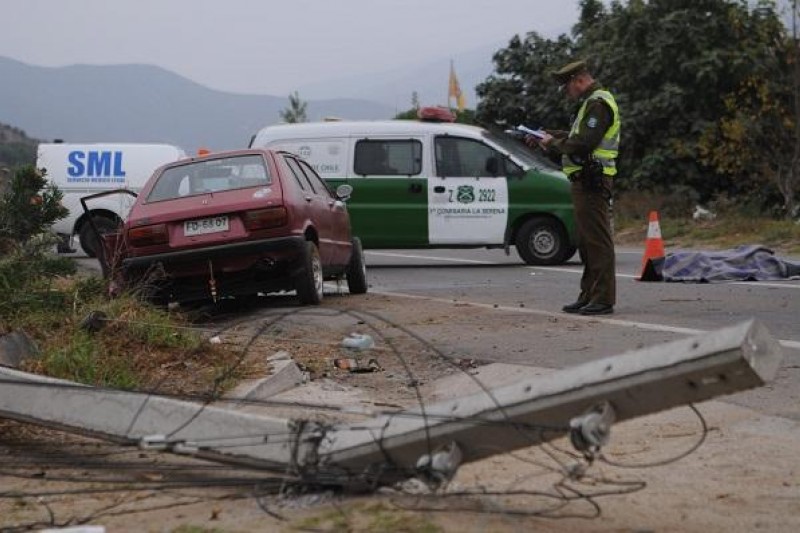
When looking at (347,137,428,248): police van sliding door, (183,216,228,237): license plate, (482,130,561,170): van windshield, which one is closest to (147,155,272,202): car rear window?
(183,216,228,237): license plate

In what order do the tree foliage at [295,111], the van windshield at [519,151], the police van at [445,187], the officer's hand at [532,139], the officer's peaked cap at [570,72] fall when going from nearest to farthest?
the officer's peaked cap at [570,72] < the officer's hand at [532,139] < the police van at [445,187] < the van windshield at [519,151] < the tree foliage at [295,111]

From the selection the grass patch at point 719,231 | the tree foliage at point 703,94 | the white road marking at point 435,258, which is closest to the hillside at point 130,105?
the tree foliage at point 703,94

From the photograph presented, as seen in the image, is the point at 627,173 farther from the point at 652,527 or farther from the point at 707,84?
the point at 652,527

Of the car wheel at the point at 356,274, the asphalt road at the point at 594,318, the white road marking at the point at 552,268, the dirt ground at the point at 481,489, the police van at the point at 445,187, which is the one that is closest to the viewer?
the dirt ground at the point at 481,489

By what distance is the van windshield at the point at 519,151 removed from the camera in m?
16.3

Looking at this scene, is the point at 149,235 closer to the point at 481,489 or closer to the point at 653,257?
the point at 653,257

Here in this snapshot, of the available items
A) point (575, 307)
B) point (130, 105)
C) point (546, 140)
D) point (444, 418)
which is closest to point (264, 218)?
point (546, 140)

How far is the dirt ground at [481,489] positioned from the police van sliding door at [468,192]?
1033 cm

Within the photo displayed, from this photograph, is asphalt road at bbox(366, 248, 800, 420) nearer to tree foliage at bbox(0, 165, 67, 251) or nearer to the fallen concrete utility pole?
the fallen concrete utility pole

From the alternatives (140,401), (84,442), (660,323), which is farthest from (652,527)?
(660,323)

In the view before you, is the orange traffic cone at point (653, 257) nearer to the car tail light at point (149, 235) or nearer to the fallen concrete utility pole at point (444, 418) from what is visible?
the car tail light at point (149, 235)

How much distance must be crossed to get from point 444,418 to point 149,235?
632cm

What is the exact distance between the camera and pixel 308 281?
393 inches

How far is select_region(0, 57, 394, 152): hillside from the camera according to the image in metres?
79.1
